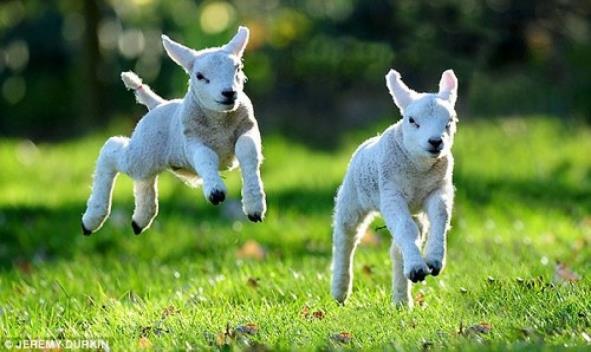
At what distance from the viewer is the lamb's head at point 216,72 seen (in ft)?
16.0

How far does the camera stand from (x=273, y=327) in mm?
5184

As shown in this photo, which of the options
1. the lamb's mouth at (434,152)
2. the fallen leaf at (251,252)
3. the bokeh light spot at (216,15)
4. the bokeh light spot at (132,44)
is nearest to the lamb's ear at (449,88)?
the lamb's mouth at (434,152)

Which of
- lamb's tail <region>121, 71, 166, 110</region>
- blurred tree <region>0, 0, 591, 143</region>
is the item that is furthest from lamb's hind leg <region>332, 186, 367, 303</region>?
blurred tree <region>0, 0, 591, 143</region>

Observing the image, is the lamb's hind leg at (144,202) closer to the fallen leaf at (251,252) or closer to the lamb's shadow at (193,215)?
the fallen leaf at (251,252)

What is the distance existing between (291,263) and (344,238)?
169 cm

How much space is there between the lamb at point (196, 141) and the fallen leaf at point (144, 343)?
0.71m

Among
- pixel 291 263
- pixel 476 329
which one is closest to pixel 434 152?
pixel 476 329

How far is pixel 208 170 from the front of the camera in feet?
16.1

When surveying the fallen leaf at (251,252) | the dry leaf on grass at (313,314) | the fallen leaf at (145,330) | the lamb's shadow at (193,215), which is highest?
the fallen leaf at (145,330)

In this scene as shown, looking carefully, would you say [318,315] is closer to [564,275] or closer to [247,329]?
[247,329]

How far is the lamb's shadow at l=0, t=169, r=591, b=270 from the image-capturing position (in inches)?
344

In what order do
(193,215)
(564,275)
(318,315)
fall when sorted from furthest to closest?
1. (193,215)
2. (564,275)
3. (318,315)

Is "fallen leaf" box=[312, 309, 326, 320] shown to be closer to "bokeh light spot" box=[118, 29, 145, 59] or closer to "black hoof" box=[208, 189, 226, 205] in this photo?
"black hoof" box=[208, 189, 226, 205]

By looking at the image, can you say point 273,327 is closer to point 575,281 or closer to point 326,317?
point 326,317
